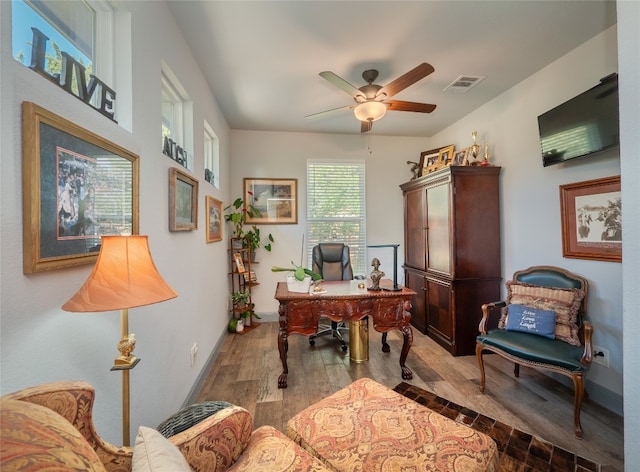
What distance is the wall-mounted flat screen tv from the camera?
1.84 metres

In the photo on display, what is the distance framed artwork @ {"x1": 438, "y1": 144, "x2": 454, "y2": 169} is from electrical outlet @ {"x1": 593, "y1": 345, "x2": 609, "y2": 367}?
2.40 meters

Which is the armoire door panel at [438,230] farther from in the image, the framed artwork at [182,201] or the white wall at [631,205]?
the framed artwork at [182,201]

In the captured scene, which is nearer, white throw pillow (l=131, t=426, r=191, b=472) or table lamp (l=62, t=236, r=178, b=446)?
white throw pillow (l=131, t=426, r=191, b=472)

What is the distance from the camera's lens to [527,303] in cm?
228

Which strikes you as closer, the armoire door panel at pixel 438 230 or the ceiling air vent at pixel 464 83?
the ceiling air vent at pixel 464 83

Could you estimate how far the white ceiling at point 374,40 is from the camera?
1828mm

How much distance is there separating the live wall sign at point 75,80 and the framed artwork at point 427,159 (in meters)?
3.60

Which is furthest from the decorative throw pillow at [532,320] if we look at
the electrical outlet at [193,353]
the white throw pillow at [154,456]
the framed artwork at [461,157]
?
the electrical outlet at [193,353]

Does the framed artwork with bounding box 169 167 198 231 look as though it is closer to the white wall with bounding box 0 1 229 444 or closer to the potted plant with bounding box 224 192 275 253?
the white wall with bounding box 0 1 229 444

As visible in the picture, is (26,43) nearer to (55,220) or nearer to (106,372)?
(55,220)

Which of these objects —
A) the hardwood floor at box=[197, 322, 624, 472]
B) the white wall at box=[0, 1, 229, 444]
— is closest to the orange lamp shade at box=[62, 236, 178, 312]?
the white wall at box=[0, 1, 229, 444]

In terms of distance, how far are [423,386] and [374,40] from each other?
2953 mm

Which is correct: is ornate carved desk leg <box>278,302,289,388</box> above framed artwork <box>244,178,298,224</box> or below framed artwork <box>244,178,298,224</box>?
below

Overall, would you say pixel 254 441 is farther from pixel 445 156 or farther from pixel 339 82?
pixel 445 156
